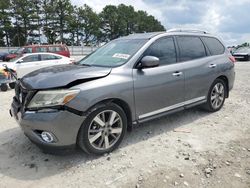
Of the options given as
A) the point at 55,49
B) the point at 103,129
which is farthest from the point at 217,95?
the point at 55,49

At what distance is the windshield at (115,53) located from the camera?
13.4ft

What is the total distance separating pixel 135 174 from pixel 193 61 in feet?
8.55

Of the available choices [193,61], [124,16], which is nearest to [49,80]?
[193,61]

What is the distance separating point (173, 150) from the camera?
3836 millimetres

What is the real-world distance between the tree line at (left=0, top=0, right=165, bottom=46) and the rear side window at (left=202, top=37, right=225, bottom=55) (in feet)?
165

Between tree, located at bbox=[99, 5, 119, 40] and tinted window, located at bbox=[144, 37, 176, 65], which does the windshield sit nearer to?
tinted window, located at bbox=[144, 37, 176, 65]

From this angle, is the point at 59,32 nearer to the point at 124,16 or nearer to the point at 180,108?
the point at 124,16

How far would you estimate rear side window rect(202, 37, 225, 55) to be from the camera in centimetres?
547

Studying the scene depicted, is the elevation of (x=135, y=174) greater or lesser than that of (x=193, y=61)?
lesser

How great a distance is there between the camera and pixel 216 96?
18.3ft

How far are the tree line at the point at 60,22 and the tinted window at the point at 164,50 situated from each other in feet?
167

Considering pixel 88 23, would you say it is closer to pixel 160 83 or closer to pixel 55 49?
pixel 55 49

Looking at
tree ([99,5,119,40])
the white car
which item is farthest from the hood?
Answer: tree ([99,5,119,40])

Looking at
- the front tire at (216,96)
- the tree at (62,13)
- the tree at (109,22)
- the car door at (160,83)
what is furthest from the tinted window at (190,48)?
the tree at (109,22)
